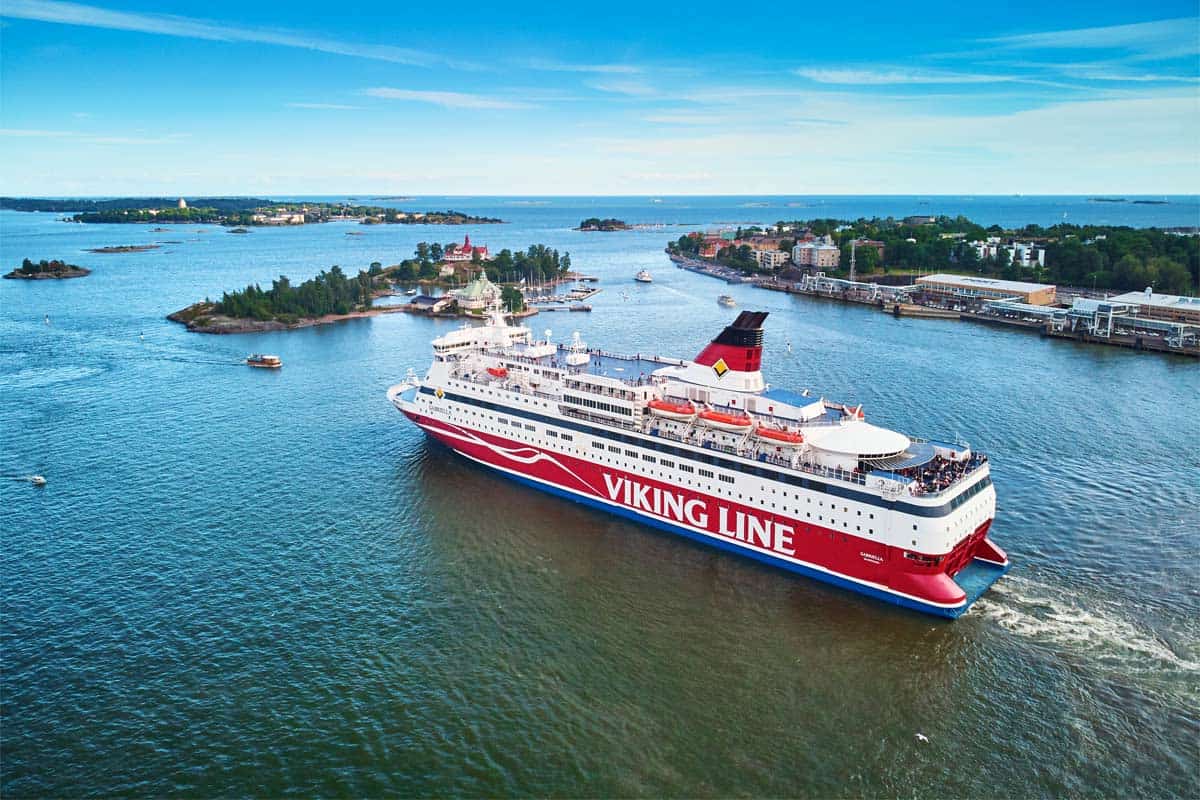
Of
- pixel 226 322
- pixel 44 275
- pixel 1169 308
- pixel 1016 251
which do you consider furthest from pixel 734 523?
pixel 44 275

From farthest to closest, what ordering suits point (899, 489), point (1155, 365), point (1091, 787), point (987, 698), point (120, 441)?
point (1155, 365)
point (120, 441)
point (899, 489)
point (987, 698)
point (1091, 787)

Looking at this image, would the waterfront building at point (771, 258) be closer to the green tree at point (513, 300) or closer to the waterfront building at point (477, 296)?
the green tree at point (513, 300)

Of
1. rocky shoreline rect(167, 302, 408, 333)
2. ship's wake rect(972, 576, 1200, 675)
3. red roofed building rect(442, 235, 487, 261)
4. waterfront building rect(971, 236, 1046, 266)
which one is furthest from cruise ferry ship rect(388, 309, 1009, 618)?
red roofed building rect(442, 235, 487, 261)

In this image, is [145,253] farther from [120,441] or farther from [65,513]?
[65,513]

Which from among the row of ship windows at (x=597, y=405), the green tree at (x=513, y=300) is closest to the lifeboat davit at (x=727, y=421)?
the row of ship windows at (x=597, y=405)

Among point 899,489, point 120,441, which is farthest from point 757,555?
point 120,441

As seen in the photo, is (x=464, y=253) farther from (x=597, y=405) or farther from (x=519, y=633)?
(x=519, y=633)

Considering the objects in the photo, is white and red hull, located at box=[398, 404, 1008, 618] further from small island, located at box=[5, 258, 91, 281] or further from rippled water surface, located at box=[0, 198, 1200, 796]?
small island, located at box=[5, 258, 91, 281]
